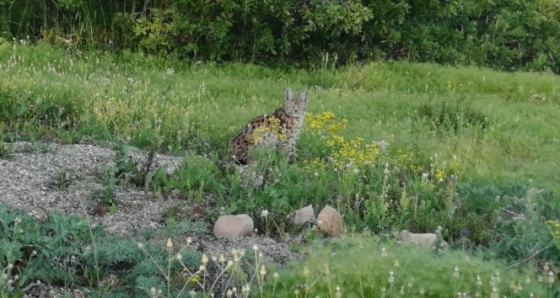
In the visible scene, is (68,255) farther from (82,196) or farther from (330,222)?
(330,222)

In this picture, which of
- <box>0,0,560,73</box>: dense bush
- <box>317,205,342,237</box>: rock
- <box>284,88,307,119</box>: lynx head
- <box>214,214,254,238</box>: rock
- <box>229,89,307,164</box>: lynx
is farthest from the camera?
<box>0,0,560,73</box>: dense bush

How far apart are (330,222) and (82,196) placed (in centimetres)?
203

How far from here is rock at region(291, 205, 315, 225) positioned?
23.5 ft

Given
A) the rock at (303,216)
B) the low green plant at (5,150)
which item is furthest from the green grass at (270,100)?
the rock at (303,216)

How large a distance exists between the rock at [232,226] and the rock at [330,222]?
1.81ft

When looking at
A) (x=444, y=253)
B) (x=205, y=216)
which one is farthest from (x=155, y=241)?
(x=444, y=253)

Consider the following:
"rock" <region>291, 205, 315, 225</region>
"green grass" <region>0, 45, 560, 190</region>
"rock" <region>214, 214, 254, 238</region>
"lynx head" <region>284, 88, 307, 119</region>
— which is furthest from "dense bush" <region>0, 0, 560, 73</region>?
"rock" <region>214, 214, 254, 238</region>

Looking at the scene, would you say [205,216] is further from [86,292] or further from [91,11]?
[91,11]

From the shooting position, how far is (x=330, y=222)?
7.04m

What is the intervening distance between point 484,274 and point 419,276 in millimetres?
423

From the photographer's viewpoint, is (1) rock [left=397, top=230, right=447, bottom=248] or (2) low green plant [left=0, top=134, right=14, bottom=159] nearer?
(1) rock [left=397, top=230, right=447, bottom=248]

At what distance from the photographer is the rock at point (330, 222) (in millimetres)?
6965

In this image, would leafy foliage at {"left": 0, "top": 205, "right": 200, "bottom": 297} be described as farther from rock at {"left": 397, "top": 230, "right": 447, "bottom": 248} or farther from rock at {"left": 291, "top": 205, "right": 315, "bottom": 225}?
rock at {"left": 397, "top": 230, "right": 447, "bottom": 248}

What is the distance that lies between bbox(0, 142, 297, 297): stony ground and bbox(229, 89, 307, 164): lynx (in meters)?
0.91
